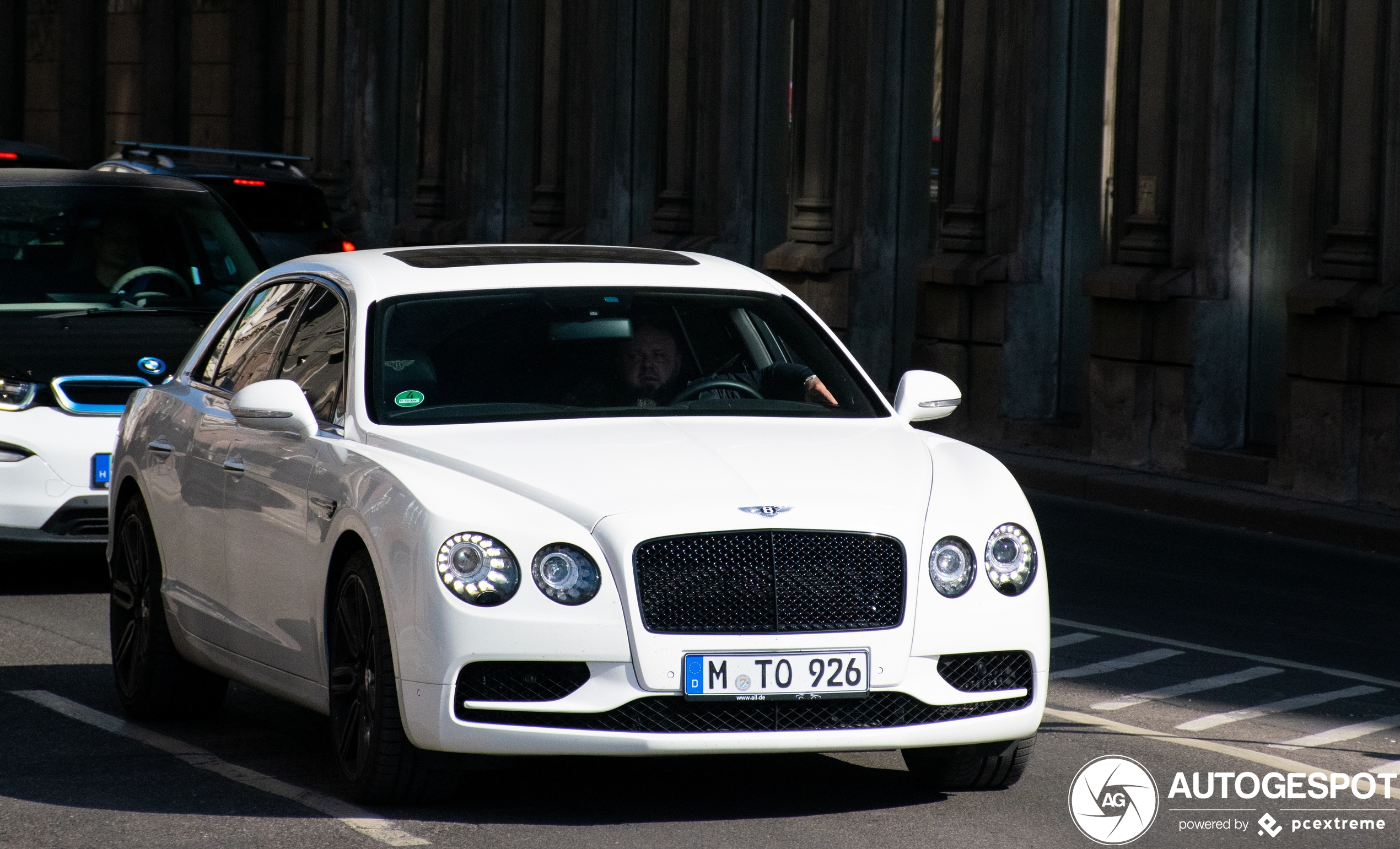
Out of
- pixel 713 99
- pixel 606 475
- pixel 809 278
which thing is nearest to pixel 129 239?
pixel 606 475

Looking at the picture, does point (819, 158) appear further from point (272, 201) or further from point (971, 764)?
point (971, 764)

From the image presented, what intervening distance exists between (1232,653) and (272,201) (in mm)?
12879

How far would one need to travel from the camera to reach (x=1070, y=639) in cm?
974

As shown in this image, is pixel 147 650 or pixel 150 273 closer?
pixel 147 650

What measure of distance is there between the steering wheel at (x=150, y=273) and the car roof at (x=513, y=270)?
392 cm

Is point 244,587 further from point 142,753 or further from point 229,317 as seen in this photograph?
point 229,317

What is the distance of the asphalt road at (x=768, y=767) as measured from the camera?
607cm

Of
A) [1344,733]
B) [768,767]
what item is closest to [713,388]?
[768,767]

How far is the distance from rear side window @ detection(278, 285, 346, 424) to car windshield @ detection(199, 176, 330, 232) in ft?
43.4

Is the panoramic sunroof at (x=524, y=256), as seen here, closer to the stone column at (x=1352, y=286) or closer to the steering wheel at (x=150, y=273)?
the steering wheel at (x=150, y=273)

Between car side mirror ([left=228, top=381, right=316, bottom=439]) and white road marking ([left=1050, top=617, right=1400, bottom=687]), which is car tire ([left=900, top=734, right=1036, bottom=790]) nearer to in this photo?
car side mirror ([left=228, top=381, right=316, bottom=439])

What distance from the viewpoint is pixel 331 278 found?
729 centimetres

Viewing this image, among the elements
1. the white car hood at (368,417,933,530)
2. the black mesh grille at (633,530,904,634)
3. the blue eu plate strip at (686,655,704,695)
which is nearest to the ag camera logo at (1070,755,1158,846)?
the black mesh grille at (633,530,904,634)

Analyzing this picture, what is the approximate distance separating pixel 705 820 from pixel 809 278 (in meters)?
15.0
